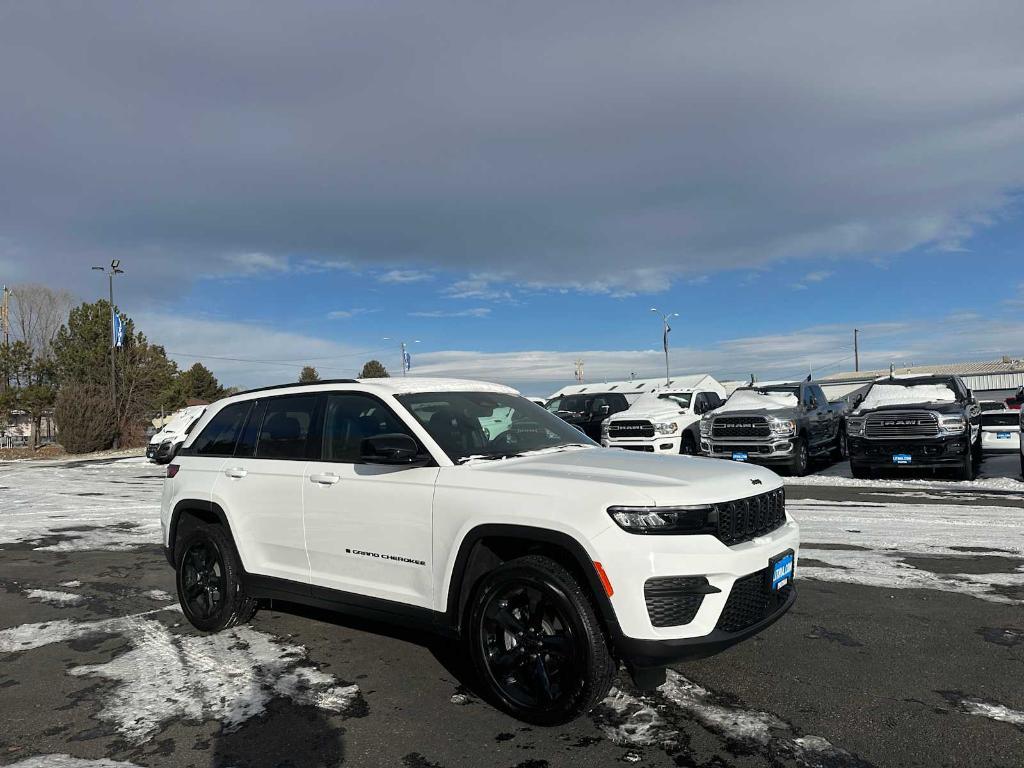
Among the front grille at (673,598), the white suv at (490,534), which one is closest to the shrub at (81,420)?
the white suv at (490,534)

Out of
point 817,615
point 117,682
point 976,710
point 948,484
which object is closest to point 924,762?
point 976,710

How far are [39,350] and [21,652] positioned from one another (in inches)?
2671

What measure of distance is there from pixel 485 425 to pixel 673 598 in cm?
182

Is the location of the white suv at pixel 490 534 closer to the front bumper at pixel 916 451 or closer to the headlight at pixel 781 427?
the front bumper at pixel 916 451

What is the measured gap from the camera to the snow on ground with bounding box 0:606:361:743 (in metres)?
3.94

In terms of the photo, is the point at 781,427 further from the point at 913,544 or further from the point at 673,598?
the point at 673,598

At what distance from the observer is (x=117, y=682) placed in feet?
14.5

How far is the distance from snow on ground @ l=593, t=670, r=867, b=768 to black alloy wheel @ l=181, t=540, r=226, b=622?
2.92 meters

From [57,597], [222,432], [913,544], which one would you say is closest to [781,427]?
[913,544]

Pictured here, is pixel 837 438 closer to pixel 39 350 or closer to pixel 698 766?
pixel 698 766

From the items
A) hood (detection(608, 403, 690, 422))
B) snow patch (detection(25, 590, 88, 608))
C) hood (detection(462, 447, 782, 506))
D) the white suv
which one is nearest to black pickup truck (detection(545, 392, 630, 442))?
hood (detection(608, 403, 690, 422))

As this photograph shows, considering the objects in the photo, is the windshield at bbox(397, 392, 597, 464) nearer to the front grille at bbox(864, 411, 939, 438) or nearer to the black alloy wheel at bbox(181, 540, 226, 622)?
the black alloy wheel at bbox(181, 540, 226, 622)

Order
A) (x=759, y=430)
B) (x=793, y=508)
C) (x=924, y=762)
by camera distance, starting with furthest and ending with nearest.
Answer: (x=759, y=430), (x=793, y=508), (x=924, y=762)

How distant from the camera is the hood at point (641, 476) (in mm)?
3518
